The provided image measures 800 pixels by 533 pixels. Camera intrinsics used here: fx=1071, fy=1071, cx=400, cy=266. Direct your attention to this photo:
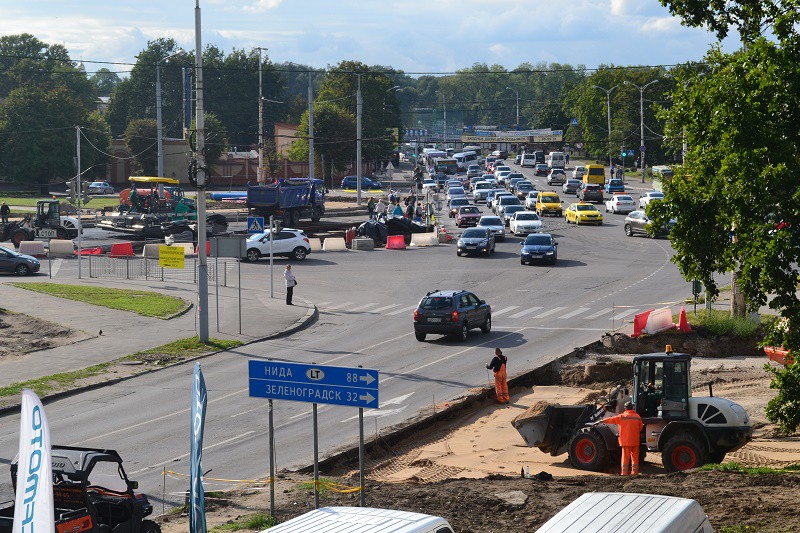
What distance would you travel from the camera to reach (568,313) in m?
36.9

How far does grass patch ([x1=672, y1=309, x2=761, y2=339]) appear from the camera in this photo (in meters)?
31.0

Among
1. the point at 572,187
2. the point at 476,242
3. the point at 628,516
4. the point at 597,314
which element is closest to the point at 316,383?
the point at 628,516

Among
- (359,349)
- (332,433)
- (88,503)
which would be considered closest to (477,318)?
(359,349)

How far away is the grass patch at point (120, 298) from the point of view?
37219 millimetres

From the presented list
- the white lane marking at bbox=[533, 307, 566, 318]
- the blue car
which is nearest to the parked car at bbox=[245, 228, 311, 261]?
the blue car

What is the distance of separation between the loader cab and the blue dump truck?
46.0 m

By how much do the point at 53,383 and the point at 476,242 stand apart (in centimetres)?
2827

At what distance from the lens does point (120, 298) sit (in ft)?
130

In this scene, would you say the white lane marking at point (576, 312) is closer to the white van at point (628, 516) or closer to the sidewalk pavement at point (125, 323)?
the sidewalk pavement at point (125, 323)

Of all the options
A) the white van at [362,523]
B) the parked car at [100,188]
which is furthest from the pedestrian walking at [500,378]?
the parked car at [100,188]

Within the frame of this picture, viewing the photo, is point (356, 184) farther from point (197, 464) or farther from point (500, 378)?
point (197, 464)

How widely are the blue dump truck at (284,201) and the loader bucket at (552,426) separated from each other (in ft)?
147

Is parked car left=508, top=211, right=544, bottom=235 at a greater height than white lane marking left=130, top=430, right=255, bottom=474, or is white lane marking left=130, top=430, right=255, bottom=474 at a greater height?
parked car left=508, top=211, right=544, bottom=235

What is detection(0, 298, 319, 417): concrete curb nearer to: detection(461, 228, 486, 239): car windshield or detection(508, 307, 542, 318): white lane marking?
detection(508, 307, 542, 318): white lane marking
